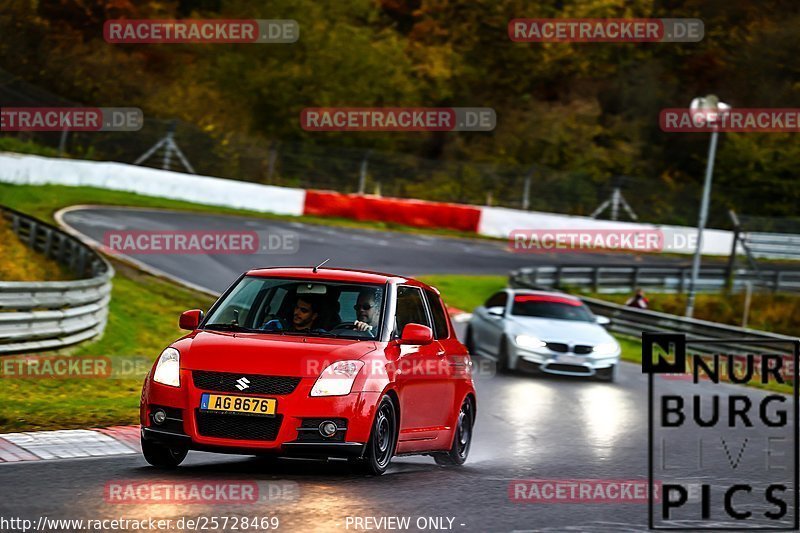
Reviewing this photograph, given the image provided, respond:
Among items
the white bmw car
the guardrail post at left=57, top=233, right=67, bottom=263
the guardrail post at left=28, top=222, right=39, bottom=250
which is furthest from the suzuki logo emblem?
the guardrail post at left=28, top=222, right=39, bottom=250

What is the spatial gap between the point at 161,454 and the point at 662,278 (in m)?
→ 31.4

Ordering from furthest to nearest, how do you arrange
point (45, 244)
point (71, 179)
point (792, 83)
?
1. point (792, 83)
2. point (71, 179)
3. point (45, 244)

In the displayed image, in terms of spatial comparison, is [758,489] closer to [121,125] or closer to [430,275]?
[430,275]

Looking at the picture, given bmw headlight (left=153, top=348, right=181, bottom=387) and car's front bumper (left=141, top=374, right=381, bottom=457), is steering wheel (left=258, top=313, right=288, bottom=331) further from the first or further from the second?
car's front bumper (left=141, top=374, right=381, bottom=457)

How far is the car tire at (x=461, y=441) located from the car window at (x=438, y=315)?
0.63 metres

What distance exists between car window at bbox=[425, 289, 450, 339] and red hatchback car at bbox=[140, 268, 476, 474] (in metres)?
0.18

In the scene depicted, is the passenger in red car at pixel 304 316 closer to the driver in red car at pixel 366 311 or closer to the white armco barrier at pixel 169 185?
the driver in red car at pixel 366 311

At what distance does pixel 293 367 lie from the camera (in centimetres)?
983

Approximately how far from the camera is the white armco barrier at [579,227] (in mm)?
48031

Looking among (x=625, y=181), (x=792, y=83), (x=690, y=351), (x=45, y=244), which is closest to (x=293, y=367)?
(x=45, y=244)

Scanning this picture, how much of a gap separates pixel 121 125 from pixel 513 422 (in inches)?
1307

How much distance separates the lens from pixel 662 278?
40281 mm

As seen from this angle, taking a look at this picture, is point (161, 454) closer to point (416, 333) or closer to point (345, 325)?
point (345, 325)

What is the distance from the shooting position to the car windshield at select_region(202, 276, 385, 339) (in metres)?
10.8
